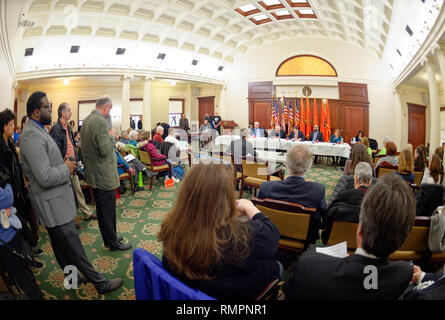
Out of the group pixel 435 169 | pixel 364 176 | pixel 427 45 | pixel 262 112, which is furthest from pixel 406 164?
pixel 262 112

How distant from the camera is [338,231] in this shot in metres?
2.21

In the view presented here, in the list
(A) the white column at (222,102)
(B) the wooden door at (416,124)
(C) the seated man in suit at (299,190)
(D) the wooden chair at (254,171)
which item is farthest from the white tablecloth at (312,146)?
(B) the wooden door at (416,124)

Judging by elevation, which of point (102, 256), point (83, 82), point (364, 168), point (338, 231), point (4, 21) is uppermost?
point (83, 82)

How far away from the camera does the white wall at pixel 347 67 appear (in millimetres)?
13570

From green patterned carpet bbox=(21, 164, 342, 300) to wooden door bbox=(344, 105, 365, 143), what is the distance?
10007mm

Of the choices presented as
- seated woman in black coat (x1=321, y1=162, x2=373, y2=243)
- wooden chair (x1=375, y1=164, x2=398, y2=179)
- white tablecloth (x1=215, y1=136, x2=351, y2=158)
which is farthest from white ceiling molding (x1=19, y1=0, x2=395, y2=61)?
seated woman in black coat (x1=321, y1=162, x2=373, y2=243)

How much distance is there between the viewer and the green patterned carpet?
229 centimetres

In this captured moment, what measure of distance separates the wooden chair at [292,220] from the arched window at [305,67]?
1368 cm

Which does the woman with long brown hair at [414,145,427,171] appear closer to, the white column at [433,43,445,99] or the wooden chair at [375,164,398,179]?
the wooden chair at [375,164,398,179]

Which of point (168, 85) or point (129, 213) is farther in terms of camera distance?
point (168, 85)

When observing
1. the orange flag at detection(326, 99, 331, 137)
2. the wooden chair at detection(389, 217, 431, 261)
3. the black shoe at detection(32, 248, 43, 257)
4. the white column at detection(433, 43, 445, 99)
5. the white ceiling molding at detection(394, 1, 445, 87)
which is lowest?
the black shoe at detection(32, 248, 43, 257)

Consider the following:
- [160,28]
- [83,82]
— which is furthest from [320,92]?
[83,82]

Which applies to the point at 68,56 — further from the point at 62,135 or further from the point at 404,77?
the point at 404,77
